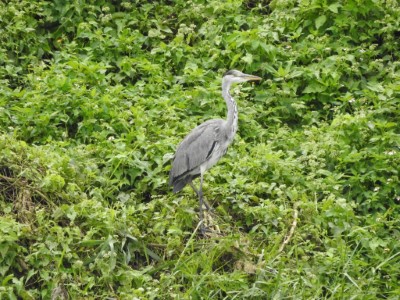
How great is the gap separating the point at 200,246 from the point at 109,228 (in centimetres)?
72

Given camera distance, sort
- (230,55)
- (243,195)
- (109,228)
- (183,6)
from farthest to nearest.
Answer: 1. (183,6)
2. (230,55)
3. (243,195)
4. (109,228)

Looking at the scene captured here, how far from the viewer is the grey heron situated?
803 centimetres

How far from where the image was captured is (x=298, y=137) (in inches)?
362

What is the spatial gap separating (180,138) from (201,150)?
2.58 feet

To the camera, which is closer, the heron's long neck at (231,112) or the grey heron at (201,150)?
the grey heron at (201,150)

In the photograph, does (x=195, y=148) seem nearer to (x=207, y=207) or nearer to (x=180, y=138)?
(x=207, y=207)

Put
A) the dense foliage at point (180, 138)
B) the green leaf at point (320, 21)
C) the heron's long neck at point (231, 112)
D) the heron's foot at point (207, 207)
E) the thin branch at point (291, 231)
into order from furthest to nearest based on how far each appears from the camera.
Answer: the green leaf at point (320, 21), the heron's long neck at point (231, 112), the heron's foot at point (207, 207), the thin branch at point (291, 231), the dense foliage at point (180, 138)

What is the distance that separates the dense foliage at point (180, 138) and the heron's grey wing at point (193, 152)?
0.21 meters

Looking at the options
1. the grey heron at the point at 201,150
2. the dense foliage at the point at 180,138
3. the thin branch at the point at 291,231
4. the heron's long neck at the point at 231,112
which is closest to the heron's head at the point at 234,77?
the heron's long neck at the point at 231,112

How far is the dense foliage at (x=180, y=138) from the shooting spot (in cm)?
719

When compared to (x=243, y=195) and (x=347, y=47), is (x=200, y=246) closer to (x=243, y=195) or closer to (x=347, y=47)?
(x=243, y=195)

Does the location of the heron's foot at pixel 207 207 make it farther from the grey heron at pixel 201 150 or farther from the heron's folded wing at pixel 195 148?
the heron's folded wing at pixel 195 148

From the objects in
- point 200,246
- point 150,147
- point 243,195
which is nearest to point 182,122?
point 150,147

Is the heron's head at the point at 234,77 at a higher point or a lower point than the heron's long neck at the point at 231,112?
higher
